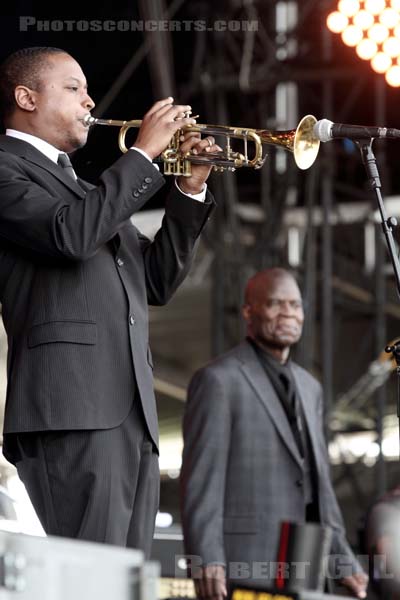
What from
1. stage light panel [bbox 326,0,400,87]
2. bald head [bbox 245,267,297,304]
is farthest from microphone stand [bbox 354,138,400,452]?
→ stage light panel [bbox 326,0,400,87]

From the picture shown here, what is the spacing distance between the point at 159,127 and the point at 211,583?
1.75 meters

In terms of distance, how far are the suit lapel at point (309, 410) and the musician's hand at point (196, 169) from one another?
1.51 meters

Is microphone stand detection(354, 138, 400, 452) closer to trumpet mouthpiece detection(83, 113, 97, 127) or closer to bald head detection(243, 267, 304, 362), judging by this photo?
trumpet mouthpiece detection(83, 113, 97, 127)

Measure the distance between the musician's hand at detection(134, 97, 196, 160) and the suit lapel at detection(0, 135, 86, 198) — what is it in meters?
0.22

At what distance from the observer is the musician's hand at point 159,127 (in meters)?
3.04

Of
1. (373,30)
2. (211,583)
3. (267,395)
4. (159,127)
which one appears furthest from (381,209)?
(373,30)

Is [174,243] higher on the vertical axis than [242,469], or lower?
higher

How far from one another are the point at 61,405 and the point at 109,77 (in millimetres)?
4431

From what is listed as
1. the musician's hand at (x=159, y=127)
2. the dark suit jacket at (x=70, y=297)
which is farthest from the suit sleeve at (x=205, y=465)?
the musician's hand at (x=159, y=127)

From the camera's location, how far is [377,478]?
8.63 m

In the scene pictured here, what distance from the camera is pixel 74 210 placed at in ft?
9.70

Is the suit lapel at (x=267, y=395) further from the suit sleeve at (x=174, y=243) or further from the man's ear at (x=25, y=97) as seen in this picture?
the man's ear at (x=25, y=97)

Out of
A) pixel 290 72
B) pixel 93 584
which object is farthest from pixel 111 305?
pixel 290 72

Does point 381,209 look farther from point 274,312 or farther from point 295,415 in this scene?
point 274,312
